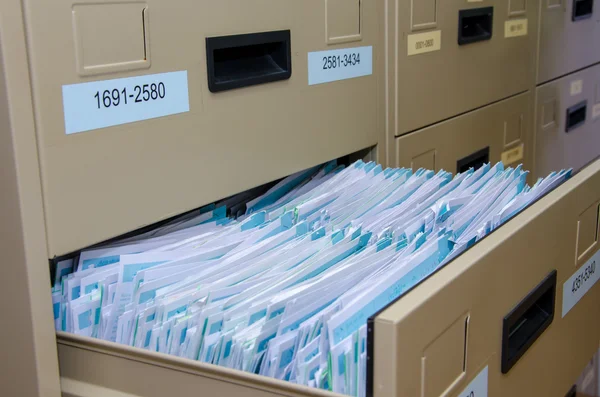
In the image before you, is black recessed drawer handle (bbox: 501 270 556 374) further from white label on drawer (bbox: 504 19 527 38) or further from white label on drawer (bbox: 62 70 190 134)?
white label on drawer (bbox: 504 19 527 38)

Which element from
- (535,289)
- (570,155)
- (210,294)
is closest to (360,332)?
(210,294)

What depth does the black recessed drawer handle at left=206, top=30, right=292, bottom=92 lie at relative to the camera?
642 millimetres

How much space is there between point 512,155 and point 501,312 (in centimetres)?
78

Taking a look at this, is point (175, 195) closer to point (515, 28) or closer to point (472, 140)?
point (472, 140)

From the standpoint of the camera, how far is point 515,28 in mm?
1201

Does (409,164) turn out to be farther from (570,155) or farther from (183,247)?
(570,155)

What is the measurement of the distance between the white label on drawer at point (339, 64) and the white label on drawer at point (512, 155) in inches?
18.8

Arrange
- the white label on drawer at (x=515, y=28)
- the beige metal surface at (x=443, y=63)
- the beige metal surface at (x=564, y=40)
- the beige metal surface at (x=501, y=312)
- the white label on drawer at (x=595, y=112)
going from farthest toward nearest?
the white label on drawer at (x=595, y=112), the beige metal surface at (x=564, y=40), the white label on drawer at (x=515, y=28), the beige metal surface at (x=443, y=63), the beige metal surface at (x=501, y=312)

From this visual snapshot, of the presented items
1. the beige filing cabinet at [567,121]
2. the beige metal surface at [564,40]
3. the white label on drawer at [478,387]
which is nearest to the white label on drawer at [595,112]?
the beige filing cabinet at [567,121]

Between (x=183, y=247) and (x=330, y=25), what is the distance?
0.30 meters

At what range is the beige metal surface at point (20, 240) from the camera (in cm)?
48

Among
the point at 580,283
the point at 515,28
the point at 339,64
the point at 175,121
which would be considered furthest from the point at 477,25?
the point at 175,121

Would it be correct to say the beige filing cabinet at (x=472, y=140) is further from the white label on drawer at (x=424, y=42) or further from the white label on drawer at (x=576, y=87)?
the white label on drawer at (x=576, y=87)

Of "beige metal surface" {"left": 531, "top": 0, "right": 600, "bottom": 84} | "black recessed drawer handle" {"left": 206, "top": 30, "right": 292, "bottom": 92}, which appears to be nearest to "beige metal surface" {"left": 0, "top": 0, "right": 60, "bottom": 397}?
"black recessed drawer handle" {"left": 206, "top": 30, "right": 292, "bottom": 92}
